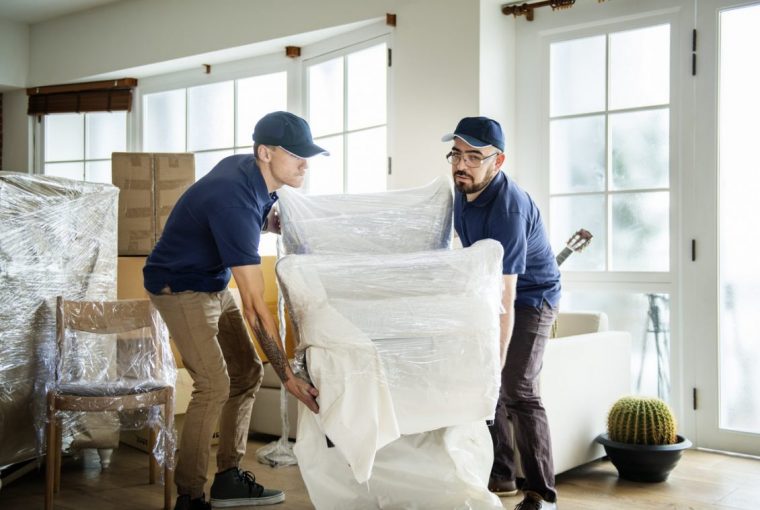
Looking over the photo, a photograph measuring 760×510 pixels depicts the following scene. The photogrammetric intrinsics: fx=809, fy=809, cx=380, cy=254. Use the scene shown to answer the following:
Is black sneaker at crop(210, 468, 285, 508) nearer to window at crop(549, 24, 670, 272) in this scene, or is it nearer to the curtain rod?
window at crop(549, 24, 670, 272)

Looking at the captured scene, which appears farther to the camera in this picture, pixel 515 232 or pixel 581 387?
pixel 581 387

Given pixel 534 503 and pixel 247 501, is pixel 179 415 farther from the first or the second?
pixel 534 503

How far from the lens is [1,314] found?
2893 mm

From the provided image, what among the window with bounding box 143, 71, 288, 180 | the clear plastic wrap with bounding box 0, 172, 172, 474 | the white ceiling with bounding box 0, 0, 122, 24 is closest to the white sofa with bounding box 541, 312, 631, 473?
the clear plastic wrap with bounding box 0, 172, 172, 474

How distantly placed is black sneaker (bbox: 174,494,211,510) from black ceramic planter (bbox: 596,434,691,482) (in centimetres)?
151

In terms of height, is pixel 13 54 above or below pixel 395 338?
above

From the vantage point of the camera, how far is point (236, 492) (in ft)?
9.10

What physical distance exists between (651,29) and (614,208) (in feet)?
2.72

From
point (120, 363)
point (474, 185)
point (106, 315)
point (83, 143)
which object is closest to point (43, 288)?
point (106, 315)

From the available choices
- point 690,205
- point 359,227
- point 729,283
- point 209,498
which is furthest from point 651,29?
point 209,498

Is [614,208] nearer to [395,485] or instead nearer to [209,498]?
[395,485]

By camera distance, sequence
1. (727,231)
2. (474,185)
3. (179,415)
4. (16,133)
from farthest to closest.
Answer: (16,133)
(179,415)
(727,231)
(474,185)

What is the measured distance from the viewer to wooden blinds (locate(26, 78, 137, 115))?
17.9 feet

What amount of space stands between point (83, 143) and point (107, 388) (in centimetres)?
335
